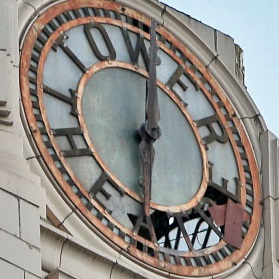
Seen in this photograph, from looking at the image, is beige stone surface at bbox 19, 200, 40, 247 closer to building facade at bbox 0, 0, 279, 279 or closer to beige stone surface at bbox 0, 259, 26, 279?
building facade at bbox 0, 0, 279, 279

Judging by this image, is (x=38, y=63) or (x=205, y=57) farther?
(x=205, y=57)

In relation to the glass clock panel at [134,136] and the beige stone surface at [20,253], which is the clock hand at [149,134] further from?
the beige stone surface at [20,253]

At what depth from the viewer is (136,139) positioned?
24953 millimetres

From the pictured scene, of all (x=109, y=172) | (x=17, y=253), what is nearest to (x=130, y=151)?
(x=109, y=172)

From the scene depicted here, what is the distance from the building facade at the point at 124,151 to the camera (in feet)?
77.3

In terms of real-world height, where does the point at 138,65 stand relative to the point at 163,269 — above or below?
above

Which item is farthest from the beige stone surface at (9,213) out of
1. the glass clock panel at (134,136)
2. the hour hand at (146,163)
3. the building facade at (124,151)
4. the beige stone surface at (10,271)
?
the hour hand at (146,163)

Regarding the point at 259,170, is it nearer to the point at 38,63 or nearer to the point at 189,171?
the point at 189,171

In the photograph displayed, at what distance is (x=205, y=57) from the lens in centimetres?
2606

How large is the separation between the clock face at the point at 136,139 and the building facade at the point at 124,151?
10 millimetres

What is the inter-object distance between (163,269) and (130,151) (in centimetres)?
101

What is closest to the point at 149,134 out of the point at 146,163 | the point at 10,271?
the point at 146,163

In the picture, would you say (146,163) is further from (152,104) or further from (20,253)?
(20,253)

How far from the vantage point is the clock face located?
956 inches
